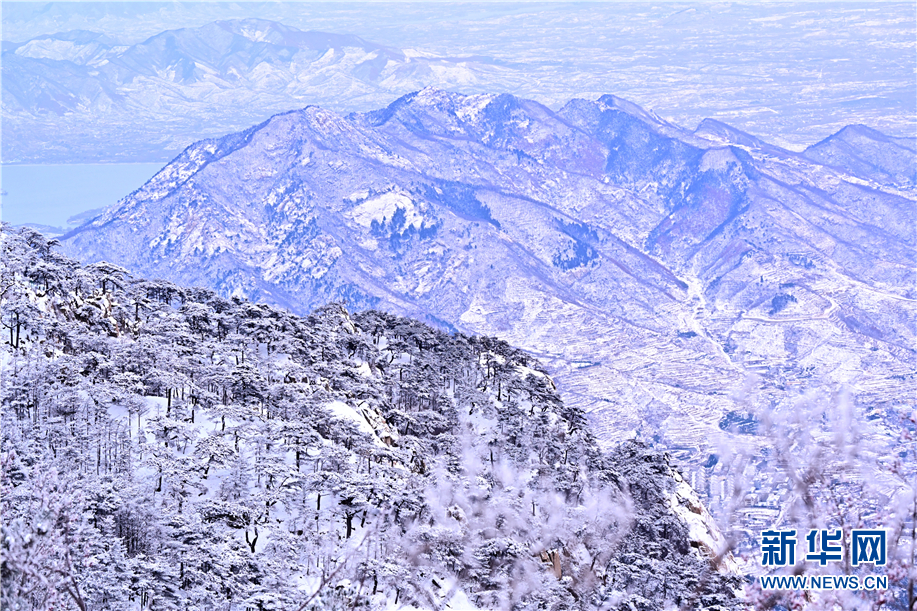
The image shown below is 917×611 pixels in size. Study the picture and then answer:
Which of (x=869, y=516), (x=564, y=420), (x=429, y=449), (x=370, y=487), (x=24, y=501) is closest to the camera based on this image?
(x=869, y=516)

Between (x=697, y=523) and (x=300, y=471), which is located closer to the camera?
(x=300, y=471)

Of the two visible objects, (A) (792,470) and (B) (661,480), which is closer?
(A) (792,470)

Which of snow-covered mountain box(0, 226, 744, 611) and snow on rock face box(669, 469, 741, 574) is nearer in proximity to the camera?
snow-covered mountain box(0, 226, 744, 611)

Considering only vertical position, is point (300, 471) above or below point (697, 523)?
above

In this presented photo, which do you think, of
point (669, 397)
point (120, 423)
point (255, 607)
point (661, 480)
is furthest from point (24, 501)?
point (669, 397)

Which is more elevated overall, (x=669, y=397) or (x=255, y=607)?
(x=669, y=397)

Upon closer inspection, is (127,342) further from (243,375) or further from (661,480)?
(661,480)

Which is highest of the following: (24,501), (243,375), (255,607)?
(243,375)

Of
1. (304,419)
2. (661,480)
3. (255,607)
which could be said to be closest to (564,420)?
(661,480)

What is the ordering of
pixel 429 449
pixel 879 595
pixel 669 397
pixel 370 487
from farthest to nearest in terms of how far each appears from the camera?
pixel 669 397
pixel 429 449
pixel 370 487
pixel 879 595

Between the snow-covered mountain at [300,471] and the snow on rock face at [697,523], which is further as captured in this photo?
the snow on rock face at [697,523]
